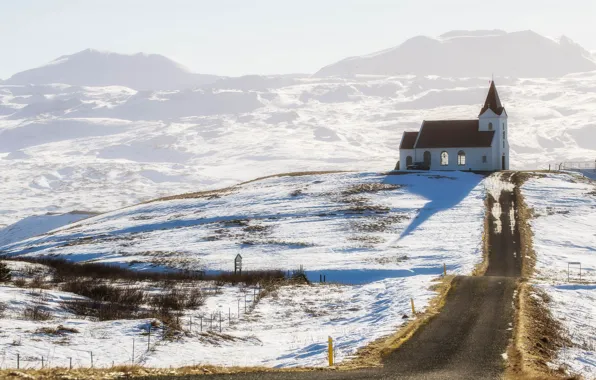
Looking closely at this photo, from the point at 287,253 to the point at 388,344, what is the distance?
38642 mm

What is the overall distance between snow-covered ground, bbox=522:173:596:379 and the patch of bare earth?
498 millimetres

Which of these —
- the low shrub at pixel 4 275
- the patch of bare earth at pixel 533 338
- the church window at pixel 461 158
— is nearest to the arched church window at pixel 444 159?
the church window at pixel 461 158

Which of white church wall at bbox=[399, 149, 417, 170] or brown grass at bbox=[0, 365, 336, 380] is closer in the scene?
brown grass at bbox=[0, 365, 336, 380]

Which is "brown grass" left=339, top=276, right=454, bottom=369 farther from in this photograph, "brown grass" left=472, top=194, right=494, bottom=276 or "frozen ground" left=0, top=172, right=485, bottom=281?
"frozen ground" left=0, top=172, right=485, bottom=281

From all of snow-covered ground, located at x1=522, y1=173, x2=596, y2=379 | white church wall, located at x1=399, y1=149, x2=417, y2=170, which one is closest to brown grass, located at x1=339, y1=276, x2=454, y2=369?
snow-covered ground, located at x1=522, y1=173, x2=596, y2=379

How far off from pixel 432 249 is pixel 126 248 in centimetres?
2672

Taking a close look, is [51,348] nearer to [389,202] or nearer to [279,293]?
[279,293]

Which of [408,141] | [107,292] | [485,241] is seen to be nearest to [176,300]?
[107,292]

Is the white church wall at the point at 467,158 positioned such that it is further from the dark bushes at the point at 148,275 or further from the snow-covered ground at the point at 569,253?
the dark bushes at the point at 148,275

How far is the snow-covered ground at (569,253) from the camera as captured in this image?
105 feet

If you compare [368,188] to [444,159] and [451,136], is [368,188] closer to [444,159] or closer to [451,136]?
[444,159]

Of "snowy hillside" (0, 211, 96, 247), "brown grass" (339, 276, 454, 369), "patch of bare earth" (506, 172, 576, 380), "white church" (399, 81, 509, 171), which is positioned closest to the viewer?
"patch of bare earth" (506, 172, 576, 380)

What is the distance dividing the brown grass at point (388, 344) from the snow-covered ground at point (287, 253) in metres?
0.64

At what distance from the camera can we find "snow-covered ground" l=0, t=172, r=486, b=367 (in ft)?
94.9
